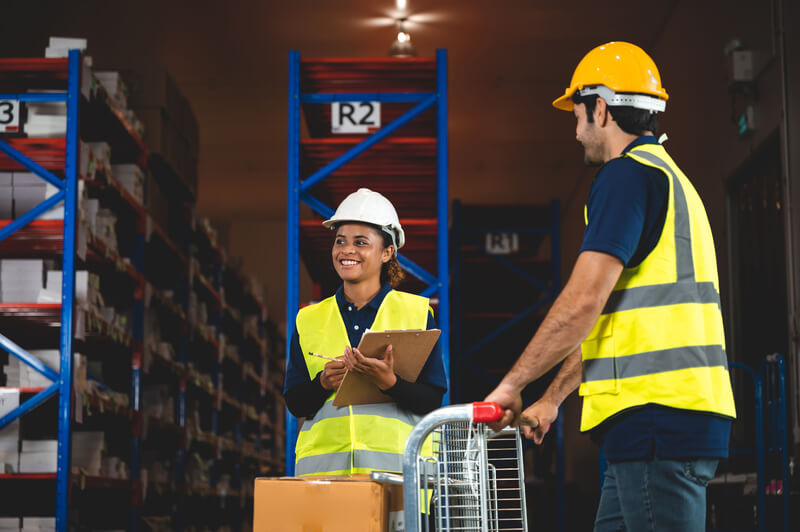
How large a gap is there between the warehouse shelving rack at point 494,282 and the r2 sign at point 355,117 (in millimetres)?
3949

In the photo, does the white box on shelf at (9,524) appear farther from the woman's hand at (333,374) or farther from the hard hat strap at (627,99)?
the hard hat strap at (627,99)

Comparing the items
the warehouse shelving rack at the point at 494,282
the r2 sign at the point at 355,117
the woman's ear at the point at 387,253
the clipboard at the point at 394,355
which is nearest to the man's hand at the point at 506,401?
the clipboard at the point at 394,355

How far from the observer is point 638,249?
240 centimetres

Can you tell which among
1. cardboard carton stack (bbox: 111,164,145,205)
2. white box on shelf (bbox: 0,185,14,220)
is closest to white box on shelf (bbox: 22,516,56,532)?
white box on shelf (bbox: 0,185,14,220)

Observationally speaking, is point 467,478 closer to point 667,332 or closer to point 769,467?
point 667,332

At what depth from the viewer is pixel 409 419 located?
11.8ft

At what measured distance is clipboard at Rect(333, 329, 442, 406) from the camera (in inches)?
129

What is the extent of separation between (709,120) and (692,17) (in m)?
1.22

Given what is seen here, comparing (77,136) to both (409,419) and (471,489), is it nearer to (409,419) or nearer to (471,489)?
(409,419)

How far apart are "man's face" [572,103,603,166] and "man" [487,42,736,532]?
0.52 feet

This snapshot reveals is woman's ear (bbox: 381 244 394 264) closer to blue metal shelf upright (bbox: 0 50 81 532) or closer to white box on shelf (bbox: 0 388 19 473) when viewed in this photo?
blue metal shelf upright (bbox: 0 50 81 532)

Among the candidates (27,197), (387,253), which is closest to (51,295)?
(27,197)

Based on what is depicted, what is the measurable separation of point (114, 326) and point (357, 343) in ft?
13.0

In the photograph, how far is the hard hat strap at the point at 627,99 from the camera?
260 centimetres
